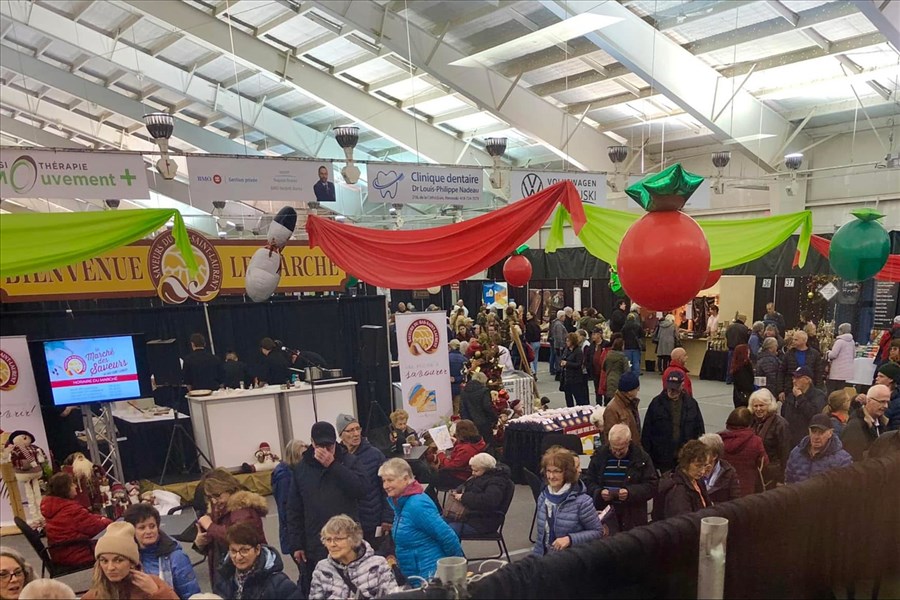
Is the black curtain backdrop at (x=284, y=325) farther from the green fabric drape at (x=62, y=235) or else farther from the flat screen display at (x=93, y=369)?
the green fabric drape at (x=62, y=235)

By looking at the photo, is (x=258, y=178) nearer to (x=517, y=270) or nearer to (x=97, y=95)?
(x=517, y=270)

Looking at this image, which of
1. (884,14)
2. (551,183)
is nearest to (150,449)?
(551,183)

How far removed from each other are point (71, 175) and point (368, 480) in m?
3.62

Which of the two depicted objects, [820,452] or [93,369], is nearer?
[820,452]

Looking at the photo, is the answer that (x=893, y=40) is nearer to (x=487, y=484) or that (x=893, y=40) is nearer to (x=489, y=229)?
(x=489, y=229)

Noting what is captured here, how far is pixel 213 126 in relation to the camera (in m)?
11.7

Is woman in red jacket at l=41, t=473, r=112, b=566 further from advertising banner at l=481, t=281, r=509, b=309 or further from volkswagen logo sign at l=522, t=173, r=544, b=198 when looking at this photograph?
advertising banner at l=481, t=281, r=509, b=309

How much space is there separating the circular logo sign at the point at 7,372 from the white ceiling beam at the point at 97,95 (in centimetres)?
312

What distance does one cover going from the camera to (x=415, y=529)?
8.86 feet

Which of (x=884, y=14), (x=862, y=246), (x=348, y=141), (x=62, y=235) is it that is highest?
(x=884, y=14)

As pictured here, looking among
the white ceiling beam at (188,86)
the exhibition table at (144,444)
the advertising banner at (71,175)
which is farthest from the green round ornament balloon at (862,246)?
the white ceiling beam at (188,86)

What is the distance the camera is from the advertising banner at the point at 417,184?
5.93 meters

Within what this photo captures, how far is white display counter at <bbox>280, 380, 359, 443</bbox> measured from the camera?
20.2 feet

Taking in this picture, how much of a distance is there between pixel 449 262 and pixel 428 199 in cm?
266
